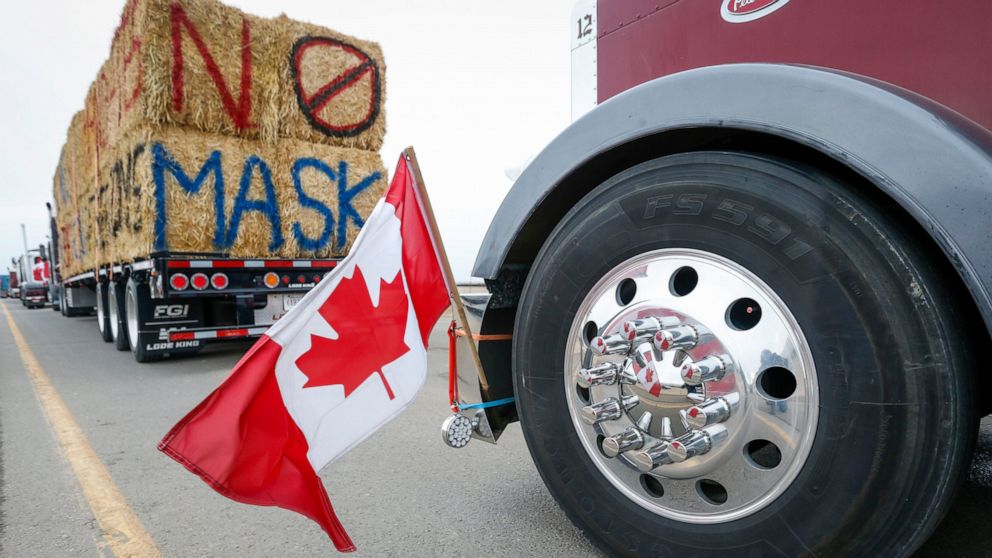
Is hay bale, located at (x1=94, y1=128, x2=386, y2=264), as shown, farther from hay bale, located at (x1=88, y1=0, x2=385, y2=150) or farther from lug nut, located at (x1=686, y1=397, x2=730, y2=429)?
lug nut, located at (x1=686, y1=397, x2=730, y2=429)

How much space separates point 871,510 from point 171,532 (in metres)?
2.44

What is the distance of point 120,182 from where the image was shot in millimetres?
7301

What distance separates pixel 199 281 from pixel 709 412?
6391 millimetres

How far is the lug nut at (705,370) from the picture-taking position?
141 centimetres

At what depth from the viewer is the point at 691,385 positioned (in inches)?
56.9

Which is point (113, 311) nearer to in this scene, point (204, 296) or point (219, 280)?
point (204, 296)

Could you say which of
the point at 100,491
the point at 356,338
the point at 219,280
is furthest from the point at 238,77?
the point at 356,338

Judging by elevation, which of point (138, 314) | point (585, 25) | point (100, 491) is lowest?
point (100, 491)

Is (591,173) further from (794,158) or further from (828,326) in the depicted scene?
(828,326)

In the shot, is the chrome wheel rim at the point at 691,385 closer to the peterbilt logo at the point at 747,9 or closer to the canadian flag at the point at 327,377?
the canadian flag at the point at 327,377

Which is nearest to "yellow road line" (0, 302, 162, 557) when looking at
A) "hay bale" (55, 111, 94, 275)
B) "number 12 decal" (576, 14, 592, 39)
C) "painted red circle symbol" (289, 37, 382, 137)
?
"number 12 decal" (576, 14, 592, 39)

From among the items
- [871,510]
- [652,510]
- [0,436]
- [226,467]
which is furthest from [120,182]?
[871,510]

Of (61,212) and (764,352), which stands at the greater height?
(61,212)

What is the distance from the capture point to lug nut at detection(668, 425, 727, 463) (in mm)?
1417
